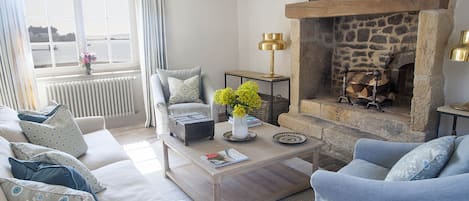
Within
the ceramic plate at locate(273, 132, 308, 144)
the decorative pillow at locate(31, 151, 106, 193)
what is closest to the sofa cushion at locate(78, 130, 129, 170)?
the decorative pillow at locate(31, 151, 106, 193)

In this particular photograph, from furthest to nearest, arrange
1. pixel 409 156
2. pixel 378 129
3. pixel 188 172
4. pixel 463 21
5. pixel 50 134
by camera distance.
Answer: pixel 378 129 < pixel 188 172 < pixel 463 21 < pixel 50 134 < pixel 409 156

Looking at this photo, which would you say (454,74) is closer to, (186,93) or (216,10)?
(186,93)

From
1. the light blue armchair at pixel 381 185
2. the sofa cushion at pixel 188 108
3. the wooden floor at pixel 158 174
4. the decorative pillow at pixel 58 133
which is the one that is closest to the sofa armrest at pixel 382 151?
the light blue armchair at pixel 381 185

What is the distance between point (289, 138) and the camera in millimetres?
2723

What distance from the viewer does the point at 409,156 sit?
5.88 ft

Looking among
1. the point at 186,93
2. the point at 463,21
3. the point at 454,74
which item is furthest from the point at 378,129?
the point at 186,93

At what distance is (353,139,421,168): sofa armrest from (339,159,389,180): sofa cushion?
44 millimetres

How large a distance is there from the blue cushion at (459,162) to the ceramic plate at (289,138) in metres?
1.11

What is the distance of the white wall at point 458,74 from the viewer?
2792mm

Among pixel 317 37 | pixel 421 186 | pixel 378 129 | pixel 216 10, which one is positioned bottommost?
pixel 378 129

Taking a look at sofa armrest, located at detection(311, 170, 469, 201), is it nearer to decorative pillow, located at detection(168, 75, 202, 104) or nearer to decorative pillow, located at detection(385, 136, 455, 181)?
decorative pillow, located at detection(385, 136, 455, 181)

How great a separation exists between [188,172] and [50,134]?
1.24 m

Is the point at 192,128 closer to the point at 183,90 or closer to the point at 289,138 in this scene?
the point at 289,138

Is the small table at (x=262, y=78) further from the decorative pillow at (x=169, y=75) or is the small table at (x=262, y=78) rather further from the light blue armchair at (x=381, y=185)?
the light blue armchair at (x=381, y=185)
